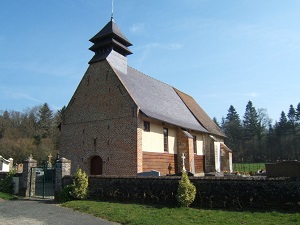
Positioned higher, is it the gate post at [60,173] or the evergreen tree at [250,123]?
the evergreen tree at [250,123]

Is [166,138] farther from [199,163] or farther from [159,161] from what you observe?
[199,163]

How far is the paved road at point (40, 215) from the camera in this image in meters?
9.43

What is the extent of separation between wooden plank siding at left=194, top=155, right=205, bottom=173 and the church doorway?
955 centimetres

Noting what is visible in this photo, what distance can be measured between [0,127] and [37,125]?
712cm

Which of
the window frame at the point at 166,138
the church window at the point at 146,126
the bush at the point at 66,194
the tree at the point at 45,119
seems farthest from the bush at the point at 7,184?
the tree at the point at 45,119

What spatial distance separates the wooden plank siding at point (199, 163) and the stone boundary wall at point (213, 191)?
14.2 m

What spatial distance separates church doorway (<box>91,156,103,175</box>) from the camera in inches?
802

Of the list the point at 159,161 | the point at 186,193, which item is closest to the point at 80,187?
the point at 186,193

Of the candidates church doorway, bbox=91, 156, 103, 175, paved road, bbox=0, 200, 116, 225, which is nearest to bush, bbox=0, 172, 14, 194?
paved road, bbox=0, 200, 116, 225

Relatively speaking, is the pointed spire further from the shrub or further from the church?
the shrub

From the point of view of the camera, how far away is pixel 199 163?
88.2 ft

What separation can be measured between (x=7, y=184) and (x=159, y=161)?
10.1 metres

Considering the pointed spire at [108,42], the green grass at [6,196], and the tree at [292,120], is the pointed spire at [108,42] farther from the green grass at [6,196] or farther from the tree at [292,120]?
the tree at [292,120]

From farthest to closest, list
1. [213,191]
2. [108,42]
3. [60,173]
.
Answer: [108,42]
[60,173]
[213,191]
